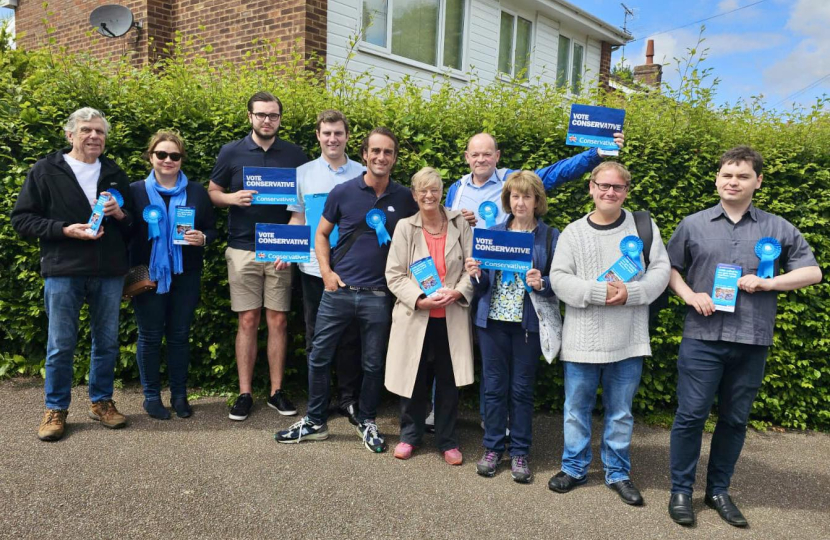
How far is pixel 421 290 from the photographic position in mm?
3926

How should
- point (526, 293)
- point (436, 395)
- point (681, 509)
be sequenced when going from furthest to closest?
point (436, 395) < point (526, 293) < point (681, 509)

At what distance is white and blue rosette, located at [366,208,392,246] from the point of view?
4.10m

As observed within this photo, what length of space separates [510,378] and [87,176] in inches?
127

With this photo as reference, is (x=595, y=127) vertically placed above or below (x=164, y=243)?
above

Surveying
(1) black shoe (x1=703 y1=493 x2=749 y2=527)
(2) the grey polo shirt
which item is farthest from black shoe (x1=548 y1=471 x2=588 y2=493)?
(2) the grey polo shirt

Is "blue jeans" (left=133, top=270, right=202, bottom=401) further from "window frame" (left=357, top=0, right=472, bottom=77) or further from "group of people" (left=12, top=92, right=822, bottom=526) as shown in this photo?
"window frame" (left=357, top=0, right=472, bottom=77)

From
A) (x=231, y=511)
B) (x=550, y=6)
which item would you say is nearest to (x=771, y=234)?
(x=231, y=511)

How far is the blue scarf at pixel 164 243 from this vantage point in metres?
4.36

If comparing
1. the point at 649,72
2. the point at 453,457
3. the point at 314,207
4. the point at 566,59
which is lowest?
the point at 453,457

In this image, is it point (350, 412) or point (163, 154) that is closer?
point (163, 154)

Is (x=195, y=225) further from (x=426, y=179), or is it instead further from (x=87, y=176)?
(x=426, y=179)

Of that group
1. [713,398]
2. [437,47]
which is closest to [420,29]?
[437,47]

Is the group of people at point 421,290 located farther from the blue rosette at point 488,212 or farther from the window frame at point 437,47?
the window frame at point 437,47

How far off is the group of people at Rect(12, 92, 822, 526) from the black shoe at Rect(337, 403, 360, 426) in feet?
0.06
